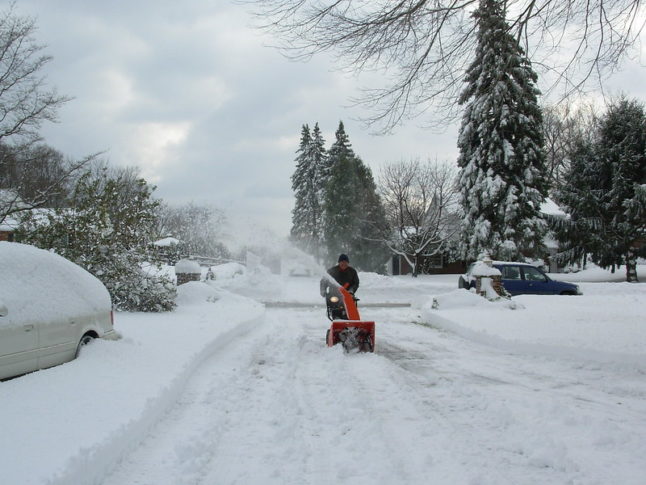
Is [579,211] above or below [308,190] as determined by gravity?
below

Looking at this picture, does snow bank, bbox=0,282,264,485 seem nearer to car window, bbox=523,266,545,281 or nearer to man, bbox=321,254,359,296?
man, bbox=321,254,359,296

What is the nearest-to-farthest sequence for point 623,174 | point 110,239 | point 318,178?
point 110,239, point 623,174, point 318,178

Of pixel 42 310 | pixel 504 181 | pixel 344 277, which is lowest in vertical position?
pixel 42 310

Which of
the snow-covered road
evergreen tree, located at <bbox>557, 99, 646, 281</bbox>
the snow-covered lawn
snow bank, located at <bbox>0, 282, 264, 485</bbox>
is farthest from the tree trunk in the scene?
snow bank, located at <bbox>0, 282, 264, 485</bbox>

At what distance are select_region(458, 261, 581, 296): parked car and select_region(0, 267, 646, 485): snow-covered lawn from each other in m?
8.48

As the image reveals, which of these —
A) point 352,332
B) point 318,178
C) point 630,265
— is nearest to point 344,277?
point 352,332

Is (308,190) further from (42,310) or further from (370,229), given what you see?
(42,310)

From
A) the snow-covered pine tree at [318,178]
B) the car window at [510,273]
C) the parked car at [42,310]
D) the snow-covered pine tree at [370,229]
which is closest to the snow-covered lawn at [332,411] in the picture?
the parked car at [42,310]

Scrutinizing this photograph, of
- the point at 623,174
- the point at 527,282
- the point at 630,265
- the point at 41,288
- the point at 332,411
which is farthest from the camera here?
the point at 623,174

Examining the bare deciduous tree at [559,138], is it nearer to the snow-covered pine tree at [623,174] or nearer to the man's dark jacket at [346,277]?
the snow-covered pine tree at [623,174]

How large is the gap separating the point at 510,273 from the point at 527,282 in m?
0.68

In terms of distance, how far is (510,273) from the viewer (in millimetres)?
18641

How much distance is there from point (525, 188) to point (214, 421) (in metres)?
23.5

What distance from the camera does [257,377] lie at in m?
6.87
